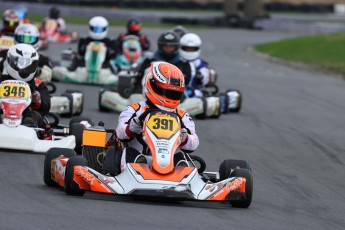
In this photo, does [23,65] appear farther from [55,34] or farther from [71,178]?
[55,34]

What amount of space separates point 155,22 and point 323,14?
15451 millimetres

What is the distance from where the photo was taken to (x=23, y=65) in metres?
12.6

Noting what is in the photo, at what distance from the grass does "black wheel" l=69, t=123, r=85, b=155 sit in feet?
52.4

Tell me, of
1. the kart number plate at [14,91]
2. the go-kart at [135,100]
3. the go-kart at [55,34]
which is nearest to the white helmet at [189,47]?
the go-kart at [135,100]

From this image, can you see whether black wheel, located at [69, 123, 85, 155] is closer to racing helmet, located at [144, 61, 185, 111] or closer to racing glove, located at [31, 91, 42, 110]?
racing glove, located at [31, 91, 42, 110]

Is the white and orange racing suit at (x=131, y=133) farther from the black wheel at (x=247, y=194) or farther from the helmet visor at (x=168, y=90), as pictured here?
the black wheel at (x=247, y=194)

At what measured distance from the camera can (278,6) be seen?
6003cm

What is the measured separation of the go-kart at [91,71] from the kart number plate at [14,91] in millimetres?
9871

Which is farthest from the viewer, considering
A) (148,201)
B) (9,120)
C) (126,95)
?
(126,95)

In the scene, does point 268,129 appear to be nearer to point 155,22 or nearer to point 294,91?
point 294,91

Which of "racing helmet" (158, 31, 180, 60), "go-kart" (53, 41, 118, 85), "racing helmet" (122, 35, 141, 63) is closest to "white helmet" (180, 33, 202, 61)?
"racing helmet" (158, 31, 180, 60)

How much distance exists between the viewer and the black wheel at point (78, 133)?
12.3 metres

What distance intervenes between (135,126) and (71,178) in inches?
30.8

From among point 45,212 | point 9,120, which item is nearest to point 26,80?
point 9,120
